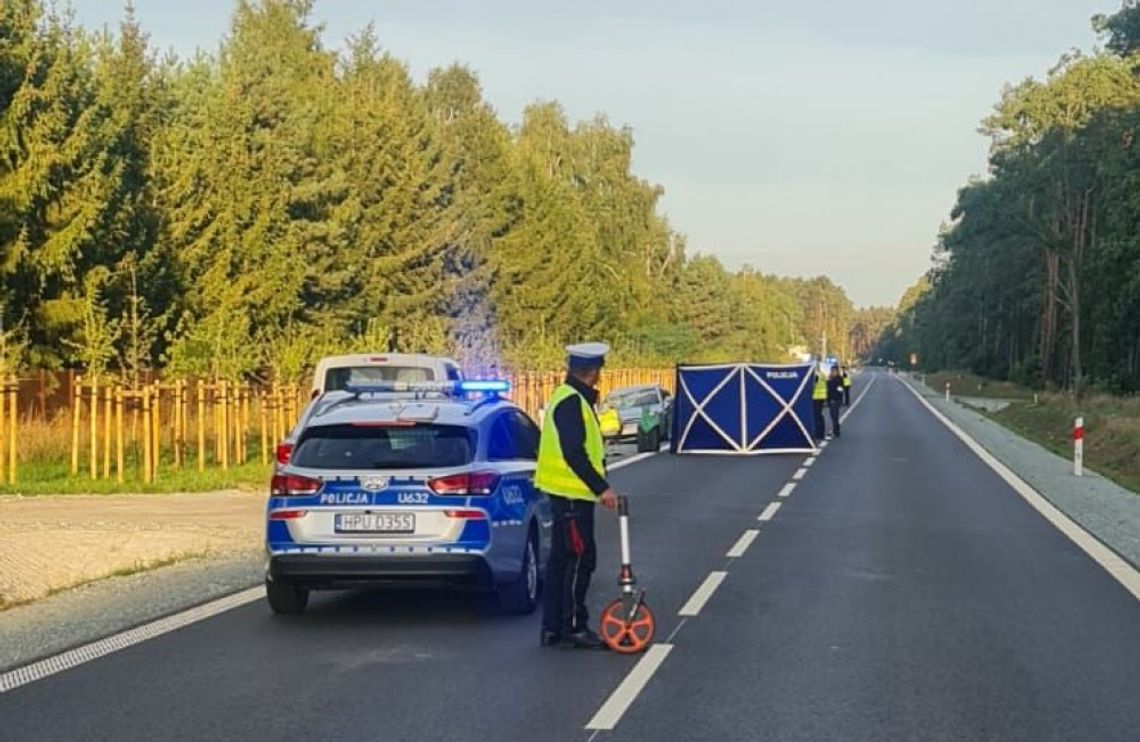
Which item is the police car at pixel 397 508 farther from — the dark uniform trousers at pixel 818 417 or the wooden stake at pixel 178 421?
the dark uniform trousers at pixel 818 417

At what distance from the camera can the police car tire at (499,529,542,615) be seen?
10719 millimetres

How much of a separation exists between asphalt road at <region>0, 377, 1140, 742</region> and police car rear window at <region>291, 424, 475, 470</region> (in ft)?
3.61

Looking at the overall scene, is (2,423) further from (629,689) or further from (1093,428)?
(1093,428)

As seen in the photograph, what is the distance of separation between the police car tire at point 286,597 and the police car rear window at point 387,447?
0.86 m

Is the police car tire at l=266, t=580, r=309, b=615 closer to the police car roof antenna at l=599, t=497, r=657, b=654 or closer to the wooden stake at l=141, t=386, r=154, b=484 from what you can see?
the police car roof antenna at l=599, t=497, r=657, b=654

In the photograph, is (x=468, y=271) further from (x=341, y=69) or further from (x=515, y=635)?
(x=515, y=635)

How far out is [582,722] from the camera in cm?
736

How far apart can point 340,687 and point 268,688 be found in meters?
0.38

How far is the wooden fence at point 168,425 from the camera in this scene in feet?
80.5

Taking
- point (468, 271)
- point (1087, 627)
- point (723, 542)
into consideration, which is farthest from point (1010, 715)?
point (468, 271)

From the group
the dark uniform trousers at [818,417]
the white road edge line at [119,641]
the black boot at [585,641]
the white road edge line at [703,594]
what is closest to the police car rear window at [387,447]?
the white road edge line at [119,641]

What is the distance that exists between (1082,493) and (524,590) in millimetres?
14108

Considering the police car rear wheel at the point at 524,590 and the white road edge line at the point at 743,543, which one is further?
the white road edge line at the point at 743,543

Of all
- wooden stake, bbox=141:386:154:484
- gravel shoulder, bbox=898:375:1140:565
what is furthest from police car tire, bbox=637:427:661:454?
wooden stake, bbox=141:386:154:484
